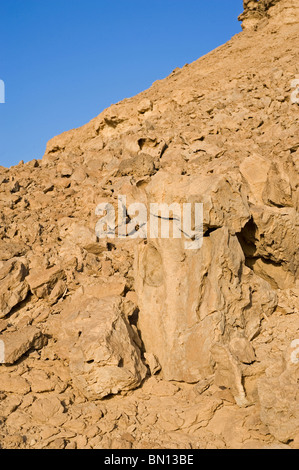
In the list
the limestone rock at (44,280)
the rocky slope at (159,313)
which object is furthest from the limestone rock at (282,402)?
the limestone rock at (44,280)

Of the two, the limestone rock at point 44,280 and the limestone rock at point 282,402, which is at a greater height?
the limestone rock at point 44,280

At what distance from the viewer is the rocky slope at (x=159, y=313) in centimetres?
532

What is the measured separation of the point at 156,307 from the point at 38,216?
13.3 feet

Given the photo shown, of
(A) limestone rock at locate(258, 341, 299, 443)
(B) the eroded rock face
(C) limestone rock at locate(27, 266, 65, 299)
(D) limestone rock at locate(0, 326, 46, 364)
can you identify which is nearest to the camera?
(A) limestone rock at locate(258, 341, 299, 443)

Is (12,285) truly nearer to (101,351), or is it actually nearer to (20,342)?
(20,342)

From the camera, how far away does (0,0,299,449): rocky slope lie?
17.4 ft

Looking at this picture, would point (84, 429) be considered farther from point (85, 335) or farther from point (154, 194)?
point (154, 194)

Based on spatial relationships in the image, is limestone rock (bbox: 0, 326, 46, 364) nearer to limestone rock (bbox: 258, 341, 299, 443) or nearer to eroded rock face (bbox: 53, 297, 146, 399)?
eroded rock face (bbox: 53, 297, 146, 399)

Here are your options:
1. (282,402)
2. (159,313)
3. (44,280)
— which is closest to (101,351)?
(159,313)

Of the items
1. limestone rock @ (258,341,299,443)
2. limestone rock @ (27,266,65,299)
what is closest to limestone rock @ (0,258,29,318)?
limestone rock @ (27,266,65,299)

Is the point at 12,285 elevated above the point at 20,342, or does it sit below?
above

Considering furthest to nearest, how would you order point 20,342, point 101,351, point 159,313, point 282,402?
point 159,313 → point 20,342 → point 101,351 → point 282,402

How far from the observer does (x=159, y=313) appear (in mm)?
6672

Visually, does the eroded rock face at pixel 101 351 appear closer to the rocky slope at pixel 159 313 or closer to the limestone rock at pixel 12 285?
the rocky slope at pixel 159 313
